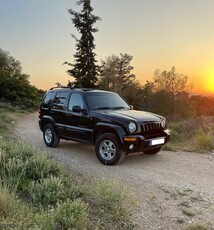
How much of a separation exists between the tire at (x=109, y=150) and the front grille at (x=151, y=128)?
0.76 meters

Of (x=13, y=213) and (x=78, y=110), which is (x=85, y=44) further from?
(x=13, y=213)

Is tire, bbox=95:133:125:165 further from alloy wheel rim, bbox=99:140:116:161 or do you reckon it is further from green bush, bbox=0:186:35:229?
green bush, bbox=0:186:35:229

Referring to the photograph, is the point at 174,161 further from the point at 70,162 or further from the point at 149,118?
the point at 70,162

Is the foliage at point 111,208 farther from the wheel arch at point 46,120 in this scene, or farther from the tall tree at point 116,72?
the tall tree at point 116,72

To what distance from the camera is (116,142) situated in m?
7.50

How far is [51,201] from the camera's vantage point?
14.9 feet

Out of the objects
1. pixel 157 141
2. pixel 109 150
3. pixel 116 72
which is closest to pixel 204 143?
pixel 157 141

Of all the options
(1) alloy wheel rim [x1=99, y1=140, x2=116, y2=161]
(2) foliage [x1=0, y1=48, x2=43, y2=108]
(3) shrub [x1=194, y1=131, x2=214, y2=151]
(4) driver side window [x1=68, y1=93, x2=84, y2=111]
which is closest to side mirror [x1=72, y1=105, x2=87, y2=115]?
(4) driver side window [x1=68, y1=93, x2=84, y2=111]

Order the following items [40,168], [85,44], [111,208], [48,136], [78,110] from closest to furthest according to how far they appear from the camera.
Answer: [111,208] → [40,168] → [78,110] → [48,136] → [85,44]

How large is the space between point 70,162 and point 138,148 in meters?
1.92

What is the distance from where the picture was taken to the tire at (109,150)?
753 centimetres

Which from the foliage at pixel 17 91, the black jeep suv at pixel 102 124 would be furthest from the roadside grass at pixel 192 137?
the foliage at pixel 17 91

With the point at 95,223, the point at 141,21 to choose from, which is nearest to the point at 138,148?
the point at 95,223

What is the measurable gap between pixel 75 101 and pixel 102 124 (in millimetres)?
1500
